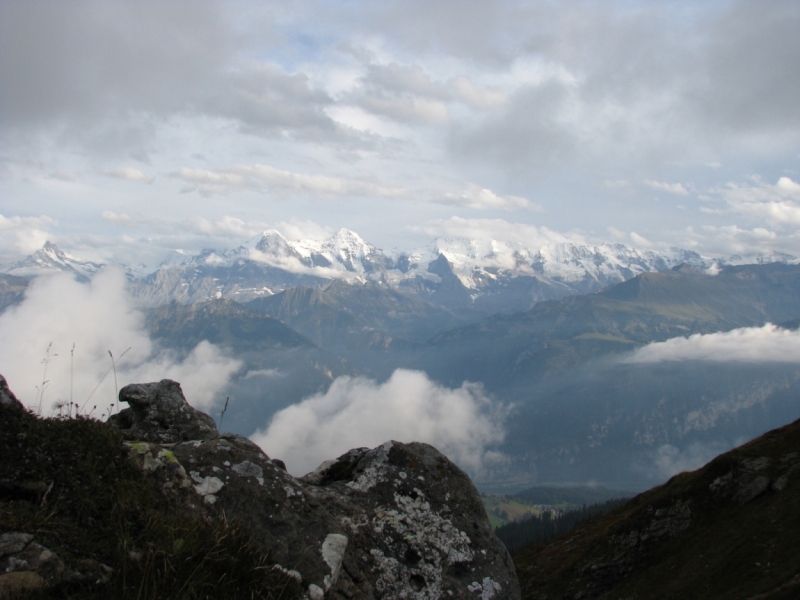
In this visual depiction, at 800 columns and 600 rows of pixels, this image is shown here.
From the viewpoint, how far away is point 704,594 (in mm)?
40094

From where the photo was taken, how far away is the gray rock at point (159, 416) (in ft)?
41.3

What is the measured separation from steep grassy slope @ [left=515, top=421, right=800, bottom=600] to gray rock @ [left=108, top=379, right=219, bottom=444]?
124 ft

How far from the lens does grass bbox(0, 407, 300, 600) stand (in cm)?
554

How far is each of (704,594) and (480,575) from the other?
41.1 metres

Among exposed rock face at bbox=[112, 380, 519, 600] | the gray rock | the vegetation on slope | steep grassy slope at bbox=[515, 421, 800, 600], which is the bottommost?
the vegetation on slope

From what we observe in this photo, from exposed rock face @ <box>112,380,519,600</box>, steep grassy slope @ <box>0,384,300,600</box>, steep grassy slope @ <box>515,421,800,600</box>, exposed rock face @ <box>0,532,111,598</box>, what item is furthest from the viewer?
steep grassy slope @ <box>515,421,800,600</box>

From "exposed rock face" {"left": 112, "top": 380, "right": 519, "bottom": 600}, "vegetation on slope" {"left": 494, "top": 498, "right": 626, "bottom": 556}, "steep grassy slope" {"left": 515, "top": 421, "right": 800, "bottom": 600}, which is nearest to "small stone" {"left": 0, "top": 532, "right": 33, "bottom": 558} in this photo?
"exposed rock face" {"left": 112, "top": 380, "right": 519, "bottom": 600}

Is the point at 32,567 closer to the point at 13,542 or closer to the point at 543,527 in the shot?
the point at 13,542

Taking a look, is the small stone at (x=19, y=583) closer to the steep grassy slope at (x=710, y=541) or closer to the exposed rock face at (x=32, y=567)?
the exposed rock face at (x=32, y=567)

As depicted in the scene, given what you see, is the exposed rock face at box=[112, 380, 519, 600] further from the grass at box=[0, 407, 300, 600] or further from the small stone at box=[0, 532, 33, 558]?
the small stone at box=[0, 532, 33, 558]

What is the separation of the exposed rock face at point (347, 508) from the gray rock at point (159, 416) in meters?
0.03

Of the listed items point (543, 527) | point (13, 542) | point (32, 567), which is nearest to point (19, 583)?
point (32, 567)

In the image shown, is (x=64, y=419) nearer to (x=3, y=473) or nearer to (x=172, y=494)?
(x=3, y=473)

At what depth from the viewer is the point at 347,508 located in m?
10.6
